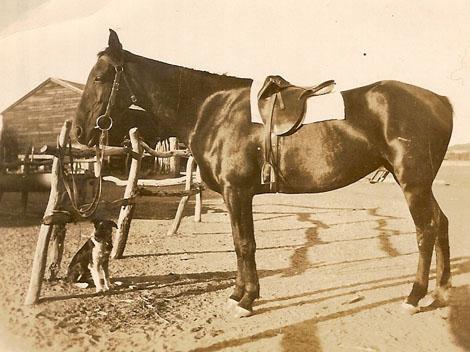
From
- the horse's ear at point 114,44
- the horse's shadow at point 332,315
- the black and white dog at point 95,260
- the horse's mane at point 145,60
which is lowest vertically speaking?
the horse's shadow at point 332,315

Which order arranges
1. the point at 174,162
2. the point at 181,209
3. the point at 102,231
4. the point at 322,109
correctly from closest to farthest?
the point at 322,109 → the point at 102,231 → the point at 181,209 → the point at 174,162

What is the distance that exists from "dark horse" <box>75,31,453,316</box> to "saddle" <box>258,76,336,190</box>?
0.05m

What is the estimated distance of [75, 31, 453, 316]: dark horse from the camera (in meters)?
2.60

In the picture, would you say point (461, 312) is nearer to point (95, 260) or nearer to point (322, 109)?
point (322, 109)

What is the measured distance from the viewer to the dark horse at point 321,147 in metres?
2.60

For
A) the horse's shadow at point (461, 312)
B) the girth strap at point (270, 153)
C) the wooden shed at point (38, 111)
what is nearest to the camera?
the horse's shadow at point (461, 312)

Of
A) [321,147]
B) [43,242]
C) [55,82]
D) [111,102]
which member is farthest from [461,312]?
[55,82]

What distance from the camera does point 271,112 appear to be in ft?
8.43

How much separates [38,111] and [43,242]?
1477 mm

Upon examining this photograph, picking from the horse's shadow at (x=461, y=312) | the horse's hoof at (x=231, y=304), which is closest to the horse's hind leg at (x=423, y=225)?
the horse's shadow at (x=461, y=312)

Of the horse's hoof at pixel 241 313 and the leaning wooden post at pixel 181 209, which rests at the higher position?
the leaning wooden post at pixel 181 209

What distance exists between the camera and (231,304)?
260 centimetres

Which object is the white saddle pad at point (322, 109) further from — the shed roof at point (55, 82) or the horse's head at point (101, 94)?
the shed roof at point (55, 82)

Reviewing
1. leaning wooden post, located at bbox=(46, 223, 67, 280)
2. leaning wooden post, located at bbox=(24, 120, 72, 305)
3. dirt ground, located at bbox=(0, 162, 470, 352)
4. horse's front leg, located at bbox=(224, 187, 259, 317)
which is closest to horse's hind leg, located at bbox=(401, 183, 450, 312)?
dirt ground, located at bbox=(0, 162, 470, 352)
